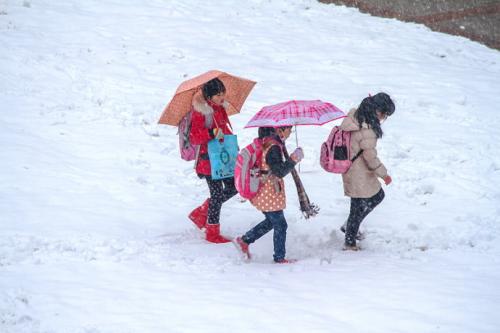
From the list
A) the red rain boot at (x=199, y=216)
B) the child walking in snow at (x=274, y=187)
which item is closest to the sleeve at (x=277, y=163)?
the child walking in snow at (x=274, y=187)

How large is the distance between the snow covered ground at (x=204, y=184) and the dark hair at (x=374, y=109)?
1.53m

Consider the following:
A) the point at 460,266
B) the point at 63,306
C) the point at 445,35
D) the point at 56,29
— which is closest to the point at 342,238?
the point at 460,266

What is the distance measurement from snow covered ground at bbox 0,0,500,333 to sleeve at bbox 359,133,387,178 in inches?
39.8

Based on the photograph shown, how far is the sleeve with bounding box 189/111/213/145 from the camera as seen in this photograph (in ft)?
20.1

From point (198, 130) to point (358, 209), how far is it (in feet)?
6.74

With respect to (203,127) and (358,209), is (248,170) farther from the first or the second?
(358,209)

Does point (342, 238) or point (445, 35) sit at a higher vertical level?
point (445, 35)

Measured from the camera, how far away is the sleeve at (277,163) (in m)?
5.45

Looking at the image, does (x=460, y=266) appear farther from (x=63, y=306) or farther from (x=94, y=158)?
(x=94, y=158)

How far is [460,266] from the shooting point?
5883 mm

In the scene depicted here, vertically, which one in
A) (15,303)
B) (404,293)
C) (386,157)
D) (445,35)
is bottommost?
(15,303)

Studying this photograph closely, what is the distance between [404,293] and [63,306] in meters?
3.07

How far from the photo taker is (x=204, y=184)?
8.21m

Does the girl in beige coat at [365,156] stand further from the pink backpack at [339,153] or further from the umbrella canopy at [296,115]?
the umbrella canopy at [296,115]
